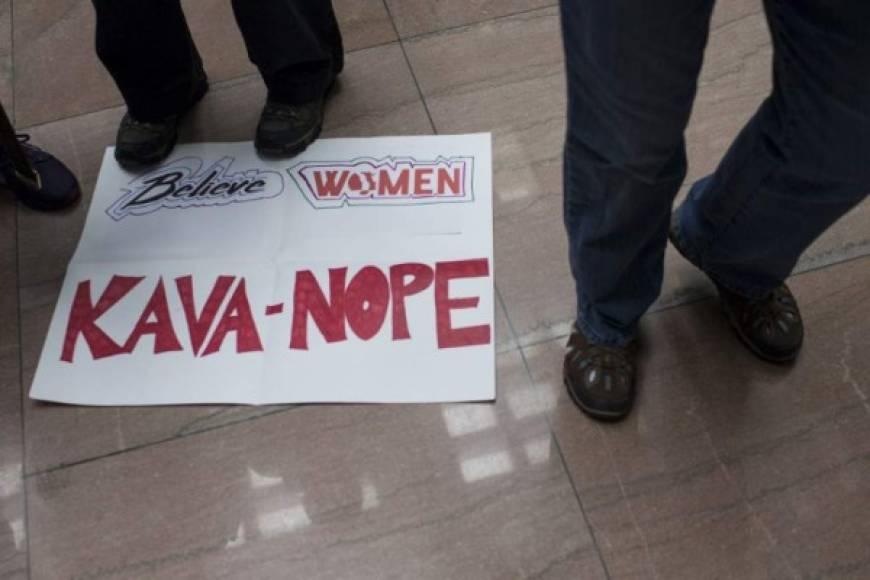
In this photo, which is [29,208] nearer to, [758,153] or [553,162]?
[553,162]

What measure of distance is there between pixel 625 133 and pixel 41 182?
2.61 feet

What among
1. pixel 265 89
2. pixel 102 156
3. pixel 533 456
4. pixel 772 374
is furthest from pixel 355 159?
pixel 772 374

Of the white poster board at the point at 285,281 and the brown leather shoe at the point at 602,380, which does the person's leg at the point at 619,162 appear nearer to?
the brown leather shoe at the point at 602,380

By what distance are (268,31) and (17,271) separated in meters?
0.43

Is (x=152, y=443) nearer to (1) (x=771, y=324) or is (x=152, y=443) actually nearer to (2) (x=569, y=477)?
(2) (x=569, y=477)

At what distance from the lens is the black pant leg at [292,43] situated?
1.03m

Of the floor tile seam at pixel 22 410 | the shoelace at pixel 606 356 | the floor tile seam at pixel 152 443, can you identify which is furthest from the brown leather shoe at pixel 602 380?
the floor tile seam at pixel 22 410

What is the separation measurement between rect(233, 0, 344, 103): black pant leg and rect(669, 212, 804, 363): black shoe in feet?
1.89

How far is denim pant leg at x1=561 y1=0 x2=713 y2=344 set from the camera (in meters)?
0.57

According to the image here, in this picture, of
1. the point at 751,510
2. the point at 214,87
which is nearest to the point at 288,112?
the point at 214,87

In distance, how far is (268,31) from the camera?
1.04 meters

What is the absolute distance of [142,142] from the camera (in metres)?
1.13

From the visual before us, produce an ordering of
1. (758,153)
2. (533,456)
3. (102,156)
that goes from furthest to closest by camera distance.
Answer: (102,156), (533,456), (758,153)

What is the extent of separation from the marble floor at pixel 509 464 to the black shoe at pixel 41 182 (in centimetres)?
4
